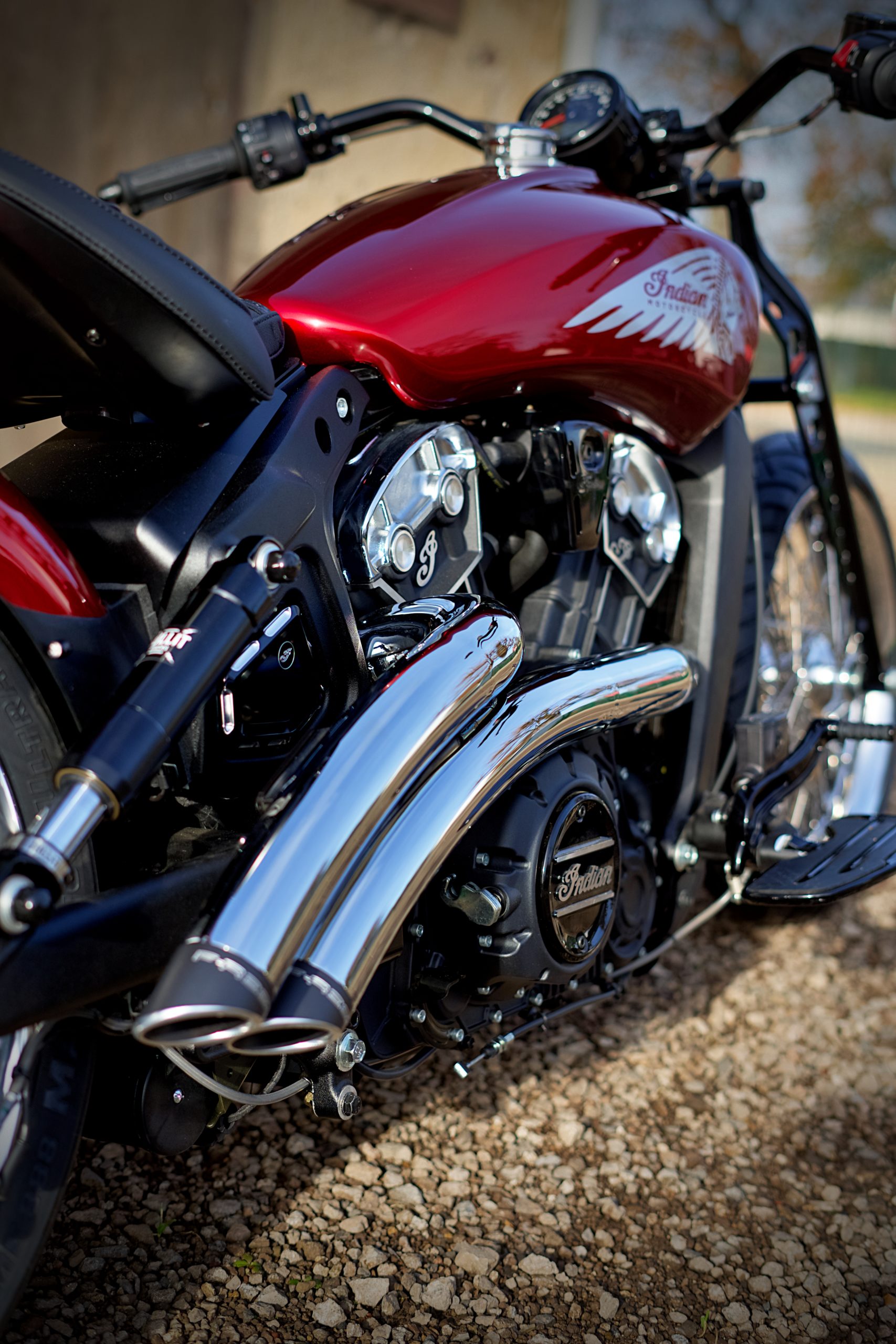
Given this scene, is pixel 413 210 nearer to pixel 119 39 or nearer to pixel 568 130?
pixel 568 130

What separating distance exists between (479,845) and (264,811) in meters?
0.39

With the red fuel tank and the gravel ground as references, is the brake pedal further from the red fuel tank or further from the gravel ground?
the red fuel tank

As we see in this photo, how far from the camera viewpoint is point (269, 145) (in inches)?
85.2

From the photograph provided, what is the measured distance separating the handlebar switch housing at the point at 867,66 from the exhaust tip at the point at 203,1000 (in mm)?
1857

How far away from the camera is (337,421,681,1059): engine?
153cm

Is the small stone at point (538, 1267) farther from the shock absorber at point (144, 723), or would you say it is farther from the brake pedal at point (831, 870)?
the shock absorber at point (144, 723)

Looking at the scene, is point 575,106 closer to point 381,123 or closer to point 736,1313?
point 381,123

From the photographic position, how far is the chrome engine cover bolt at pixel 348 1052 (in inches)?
56.5

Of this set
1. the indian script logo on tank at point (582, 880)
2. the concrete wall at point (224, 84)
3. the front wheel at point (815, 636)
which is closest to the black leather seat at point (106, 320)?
the indian script logo on tank at point (582, 880)

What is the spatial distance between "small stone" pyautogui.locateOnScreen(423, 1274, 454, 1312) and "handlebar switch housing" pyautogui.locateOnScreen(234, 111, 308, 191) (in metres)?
1.82

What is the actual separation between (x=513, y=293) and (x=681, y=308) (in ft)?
1.21

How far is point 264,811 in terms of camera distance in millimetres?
1250

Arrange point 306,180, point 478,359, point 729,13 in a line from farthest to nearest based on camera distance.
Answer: point 729,13, point 306,180, point 478,359

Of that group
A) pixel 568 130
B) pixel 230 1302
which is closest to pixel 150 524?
pixel 230 1302
